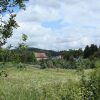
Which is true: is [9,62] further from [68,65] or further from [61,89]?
[68,65]

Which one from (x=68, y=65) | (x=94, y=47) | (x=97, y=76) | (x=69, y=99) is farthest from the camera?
(x=94, y=47)

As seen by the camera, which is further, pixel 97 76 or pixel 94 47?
pixel 94 47

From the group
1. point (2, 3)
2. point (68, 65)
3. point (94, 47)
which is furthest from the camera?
point (94, 47)

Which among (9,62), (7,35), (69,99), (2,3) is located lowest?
(69,99)

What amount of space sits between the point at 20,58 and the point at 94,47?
108386 millimetres

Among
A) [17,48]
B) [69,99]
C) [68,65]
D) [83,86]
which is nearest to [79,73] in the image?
[83,86]

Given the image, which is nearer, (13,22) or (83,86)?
(13,22)

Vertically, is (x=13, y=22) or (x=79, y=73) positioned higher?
(x=13, y=22)

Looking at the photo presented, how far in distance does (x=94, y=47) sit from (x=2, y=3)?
108707 mm

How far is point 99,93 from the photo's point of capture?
10.8 metres

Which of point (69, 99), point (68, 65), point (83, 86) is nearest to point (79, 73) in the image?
point (83, 86)

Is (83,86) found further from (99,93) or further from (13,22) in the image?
(13,22)

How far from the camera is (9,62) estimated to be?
24.3 ft

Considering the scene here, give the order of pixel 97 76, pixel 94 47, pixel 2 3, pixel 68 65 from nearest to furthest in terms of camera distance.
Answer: pixel 2 3, pixel 97 76, pixel 68 65, pixel 94 47
